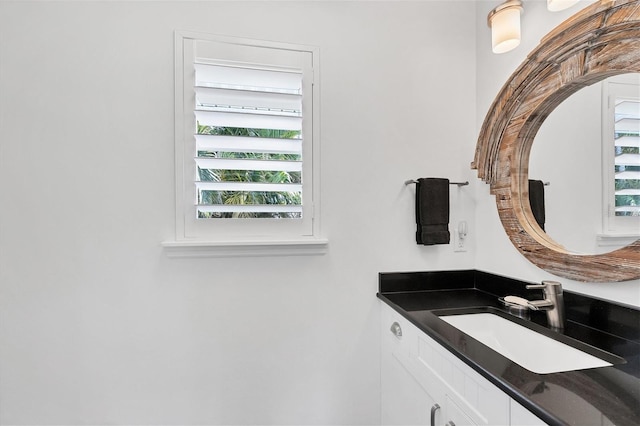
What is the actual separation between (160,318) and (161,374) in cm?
26

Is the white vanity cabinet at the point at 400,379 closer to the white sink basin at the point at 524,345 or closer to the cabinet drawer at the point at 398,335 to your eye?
the cabinet drawer at the point at 398,335

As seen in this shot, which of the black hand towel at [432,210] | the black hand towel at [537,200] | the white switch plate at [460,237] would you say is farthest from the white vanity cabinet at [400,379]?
the black hand towel at [537,200]

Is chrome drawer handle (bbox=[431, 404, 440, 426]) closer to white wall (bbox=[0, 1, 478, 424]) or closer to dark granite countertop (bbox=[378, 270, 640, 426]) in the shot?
dark granite countertop (bbox=[378, 270, 640, 426])

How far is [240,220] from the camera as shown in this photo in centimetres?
163

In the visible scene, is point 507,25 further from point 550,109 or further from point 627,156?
point 627,156

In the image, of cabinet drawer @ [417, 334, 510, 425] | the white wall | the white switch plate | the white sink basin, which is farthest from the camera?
the white switch plate

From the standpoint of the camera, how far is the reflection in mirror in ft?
3.68

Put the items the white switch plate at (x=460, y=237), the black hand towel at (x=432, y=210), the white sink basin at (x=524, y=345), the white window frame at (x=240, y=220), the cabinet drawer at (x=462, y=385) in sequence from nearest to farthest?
the cabinet drawer at (x=462, y=385)
the white sink basin at (x=524, y=345)
the white window frame at (x=240, y=220)
the black hand towel at (x=432, y=210)
the white switch plate at (x=460, y=237)

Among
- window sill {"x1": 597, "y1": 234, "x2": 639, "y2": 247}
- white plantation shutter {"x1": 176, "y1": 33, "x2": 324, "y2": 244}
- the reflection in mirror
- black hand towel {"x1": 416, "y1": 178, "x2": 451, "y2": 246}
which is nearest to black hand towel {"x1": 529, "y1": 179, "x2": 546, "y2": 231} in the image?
the reflection in mirror

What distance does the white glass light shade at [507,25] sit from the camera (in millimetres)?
1442

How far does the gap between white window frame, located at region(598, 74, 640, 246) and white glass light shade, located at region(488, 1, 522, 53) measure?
0.44 metres

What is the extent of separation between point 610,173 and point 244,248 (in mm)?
1482

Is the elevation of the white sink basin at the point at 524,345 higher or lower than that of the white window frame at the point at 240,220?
lower

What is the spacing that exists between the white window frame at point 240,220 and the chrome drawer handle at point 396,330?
1.61 feet
